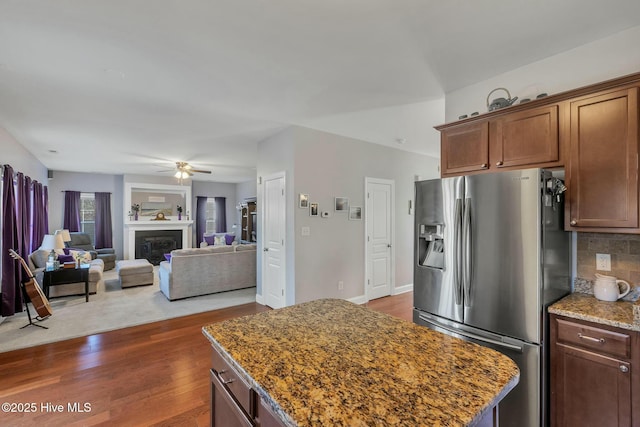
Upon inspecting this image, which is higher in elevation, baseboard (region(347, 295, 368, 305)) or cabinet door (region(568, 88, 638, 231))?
cabinet door (region(568, 88, 638, 231))

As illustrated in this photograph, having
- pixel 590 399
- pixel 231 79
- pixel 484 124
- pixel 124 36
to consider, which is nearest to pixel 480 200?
pixel 484 124

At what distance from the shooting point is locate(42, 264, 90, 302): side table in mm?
4391

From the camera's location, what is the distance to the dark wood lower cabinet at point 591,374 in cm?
149

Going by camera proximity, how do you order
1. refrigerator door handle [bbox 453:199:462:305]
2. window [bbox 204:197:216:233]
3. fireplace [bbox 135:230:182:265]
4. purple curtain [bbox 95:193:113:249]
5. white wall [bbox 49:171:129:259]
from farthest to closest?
window [bbox 204:197:216:233] < fireplace [bbox 135:230:182:265] < purple curtain [bbox 95:193:113:249] < white wall [bbox 49:171:129:259] < refrigerator door handle [bbox 453:199:462:305]

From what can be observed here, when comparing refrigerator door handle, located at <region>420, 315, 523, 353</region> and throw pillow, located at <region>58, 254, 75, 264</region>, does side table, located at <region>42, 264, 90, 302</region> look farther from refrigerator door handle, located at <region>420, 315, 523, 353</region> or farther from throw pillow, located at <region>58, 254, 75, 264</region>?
refrigerator door handle, located at <region>420, 315, 523, 353</region>

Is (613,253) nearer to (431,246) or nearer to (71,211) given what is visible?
(431,246)

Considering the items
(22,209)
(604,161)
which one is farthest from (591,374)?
(22,209)

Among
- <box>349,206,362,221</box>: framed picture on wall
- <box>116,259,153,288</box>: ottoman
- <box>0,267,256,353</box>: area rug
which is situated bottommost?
<box>0,267,256,353</box>: area rug

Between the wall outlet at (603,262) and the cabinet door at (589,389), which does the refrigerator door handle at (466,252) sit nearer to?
the cabinet door at (589,389)

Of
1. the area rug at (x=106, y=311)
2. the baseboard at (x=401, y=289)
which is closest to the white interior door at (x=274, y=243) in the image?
the area rug at (x=106, y=311)

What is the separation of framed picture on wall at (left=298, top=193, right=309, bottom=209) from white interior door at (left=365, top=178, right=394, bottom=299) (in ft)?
3.79

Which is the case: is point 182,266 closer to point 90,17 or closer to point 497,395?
point 90,17

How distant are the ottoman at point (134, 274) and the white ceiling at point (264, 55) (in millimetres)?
2739

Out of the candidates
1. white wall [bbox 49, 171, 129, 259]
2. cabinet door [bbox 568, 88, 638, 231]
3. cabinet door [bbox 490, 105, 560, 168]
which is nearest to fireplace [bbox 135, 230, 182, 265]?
white wall [bbox 49, 171, 129, 259]
